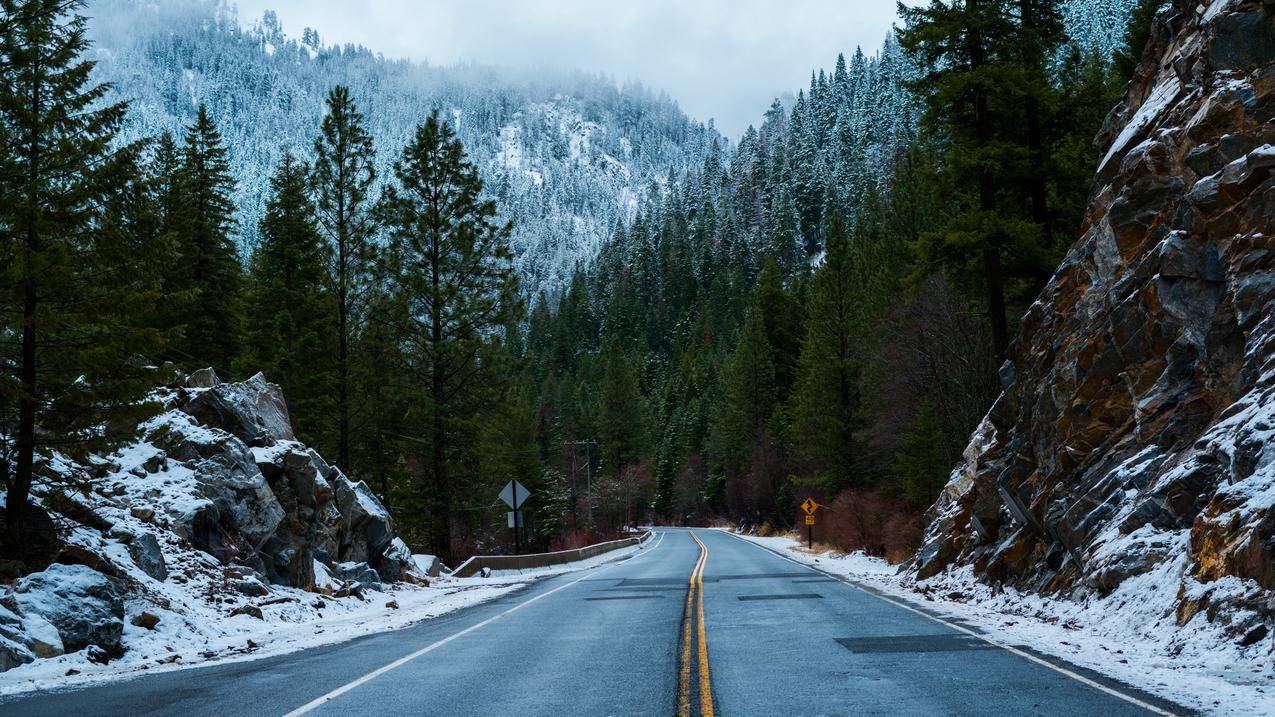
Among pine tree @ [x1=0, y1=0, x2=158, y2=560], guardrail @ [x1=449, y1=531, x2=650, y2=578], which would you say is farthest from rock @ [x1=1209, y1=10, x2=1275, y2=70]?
guardrail @ [x1=449, y1=531, x2=650, y2=578]

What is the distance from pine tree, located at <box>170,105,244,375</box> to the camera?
37.6m

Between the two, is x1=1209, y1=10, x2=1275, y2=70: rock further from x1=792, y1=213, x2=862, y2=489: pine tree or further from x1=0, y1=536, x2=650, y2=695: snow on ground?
x1=792, y1=213, x2=862, y2=489: pine tree

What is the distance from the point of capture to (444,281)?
31375mm

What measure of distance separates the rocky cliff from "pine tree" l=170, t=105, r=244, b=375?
731 inches

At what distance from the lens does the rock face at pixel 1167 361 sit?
10.9 metres

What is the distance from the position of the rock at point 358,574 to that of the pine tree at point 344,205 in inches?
367

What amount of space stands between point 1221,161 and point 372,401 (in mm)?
26791

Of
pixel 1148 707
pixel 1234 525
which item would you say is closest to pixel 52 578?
pixel 1148 707

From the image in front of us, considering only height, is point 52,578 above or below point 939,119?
below

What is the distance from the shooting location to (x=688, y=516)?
105 m

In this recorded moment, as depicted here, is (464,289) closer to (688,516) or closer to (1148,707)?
(1148,707)

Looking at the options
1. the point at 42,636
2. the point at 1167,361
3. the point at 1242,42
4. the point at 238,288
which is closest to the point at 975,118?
the point at 1242,42

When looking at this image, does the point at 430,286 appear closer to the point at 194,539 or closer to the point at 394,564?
the point at 394,564

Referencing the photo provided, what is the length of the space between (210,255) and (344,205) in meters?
12.9
